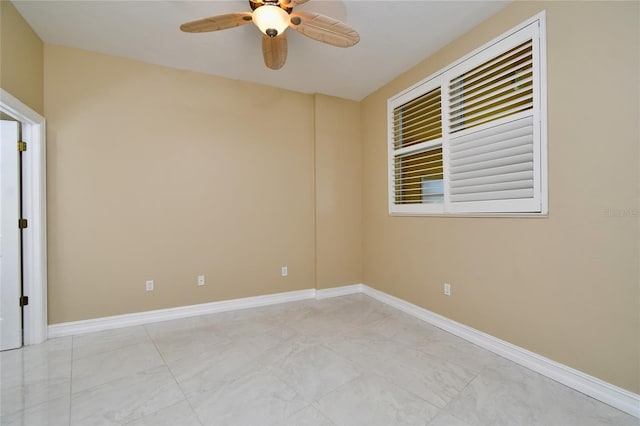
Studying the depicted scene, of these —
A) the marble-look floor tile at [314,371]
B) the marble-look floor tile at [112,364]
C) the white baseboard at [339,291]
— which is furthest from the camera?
the white baseboard at [339,291]

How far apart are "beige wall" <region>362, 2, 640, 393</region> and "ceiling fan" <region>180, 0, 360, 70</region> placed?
141cm

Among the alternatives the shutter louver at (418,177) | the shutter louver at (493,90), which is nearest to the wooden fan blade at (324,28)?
the shutter louver at (493,90)

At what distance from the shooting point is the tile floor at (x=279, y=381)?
1.68 meters

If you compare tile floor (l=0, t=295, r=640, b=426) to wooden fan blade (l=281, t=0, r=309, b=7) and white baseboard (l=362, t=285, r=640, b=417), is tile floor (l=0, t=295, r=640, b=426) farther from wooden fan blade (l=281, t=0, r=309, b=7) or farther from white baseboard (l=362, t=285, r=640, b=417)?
wooden fan blade (l=281, t=0, r=309, b=7)

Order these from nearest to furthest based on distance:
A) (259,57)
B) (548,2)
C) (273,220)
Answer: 1. (548,2)
2. (259,57)
3. (273,220)

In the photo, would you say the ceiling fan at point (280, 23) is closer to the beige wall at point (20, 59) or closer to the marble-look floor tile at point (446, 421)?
the beige wall at point (20, 59)

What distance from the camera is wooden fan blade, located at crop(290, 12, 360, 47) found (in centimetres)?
190

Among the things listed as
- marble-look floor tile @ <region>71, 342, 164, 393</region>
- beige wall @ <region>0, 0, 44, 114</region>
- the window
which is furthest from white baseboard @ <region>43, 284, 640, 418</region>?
beige wall @ <region>0, 0, 44, 114</region>

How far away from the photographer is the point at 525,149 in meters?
2.21

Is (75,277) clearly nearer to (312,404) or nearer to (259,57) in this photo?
(312,404)

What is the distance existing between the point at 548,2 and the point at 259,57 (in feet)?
8.17

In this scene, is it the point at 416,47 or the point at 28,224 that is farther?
the point at 416,47

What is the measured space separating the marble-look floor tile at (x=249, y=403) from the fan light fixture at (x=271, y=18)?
7.71 feet

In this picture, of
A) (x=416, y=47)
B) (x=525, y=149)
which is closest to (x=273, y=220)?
(x=416, y=47)
